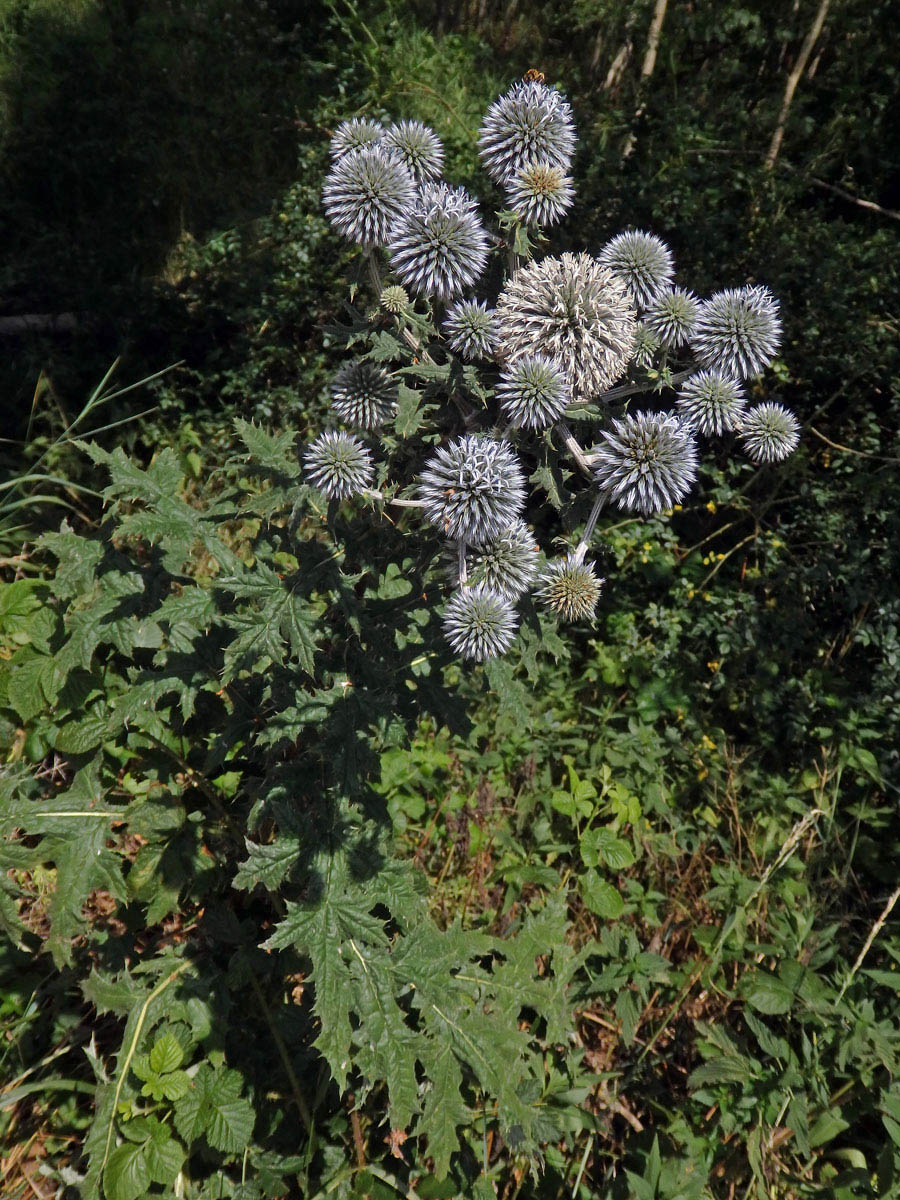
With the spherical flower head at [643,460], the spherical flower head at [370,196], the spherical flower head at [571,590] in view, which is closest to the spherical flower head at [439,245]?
the spherical flower head at [370,196]

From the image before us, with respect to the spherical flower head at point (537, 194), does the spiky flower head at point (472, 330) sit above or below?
below

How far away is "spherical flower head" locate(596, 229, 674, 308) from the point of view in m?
1.83

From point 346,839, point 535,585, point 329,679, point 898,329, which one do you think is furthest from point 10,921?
point 898,329

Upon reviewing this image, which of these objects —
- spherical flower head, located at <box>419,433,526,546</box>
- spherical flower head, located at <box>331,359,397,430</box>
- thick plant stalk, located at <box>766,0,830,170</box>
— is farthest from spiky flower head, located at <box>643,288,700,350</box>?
thick plant stalk, located at <box>766,0,830,170</box>

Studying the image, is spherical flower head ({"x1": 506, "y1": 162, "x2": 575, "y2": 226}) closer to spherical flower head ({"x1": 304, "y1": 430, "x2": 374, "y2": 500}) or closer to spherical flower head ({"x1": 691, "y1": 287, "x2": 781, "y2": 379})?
spherical flower head ({"x1": 691, "y1": 287, "x2": 781, "y2": 379})

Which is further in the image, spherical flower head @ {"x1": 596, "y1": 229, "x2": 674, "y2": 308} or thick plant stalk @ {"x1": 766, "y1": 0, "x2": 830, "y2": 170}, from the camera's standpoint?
thick plant stalk @ {"x1": 766, "y1": 0, "x2": 830, "y2": 170}

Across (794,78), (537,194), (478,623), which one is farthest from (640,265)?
(794,78)

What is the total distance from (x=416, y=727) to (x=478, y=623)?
0.65 meters

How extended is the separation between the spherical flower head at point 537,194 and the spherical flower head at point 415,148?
28 centimetres

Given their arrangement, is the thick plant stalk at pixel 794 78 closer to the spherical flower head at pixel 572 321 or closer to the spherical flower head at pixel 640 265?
the spherical flower head at pixel 640 265

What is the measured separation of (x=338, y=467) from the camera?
5.68ft

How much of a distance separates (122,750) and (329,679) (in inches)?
49.4

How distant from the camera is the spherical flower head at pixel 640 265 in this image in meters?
1.83

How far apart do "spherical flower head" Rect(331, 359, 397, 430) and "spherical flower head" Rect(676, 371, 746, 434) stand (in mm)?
640
